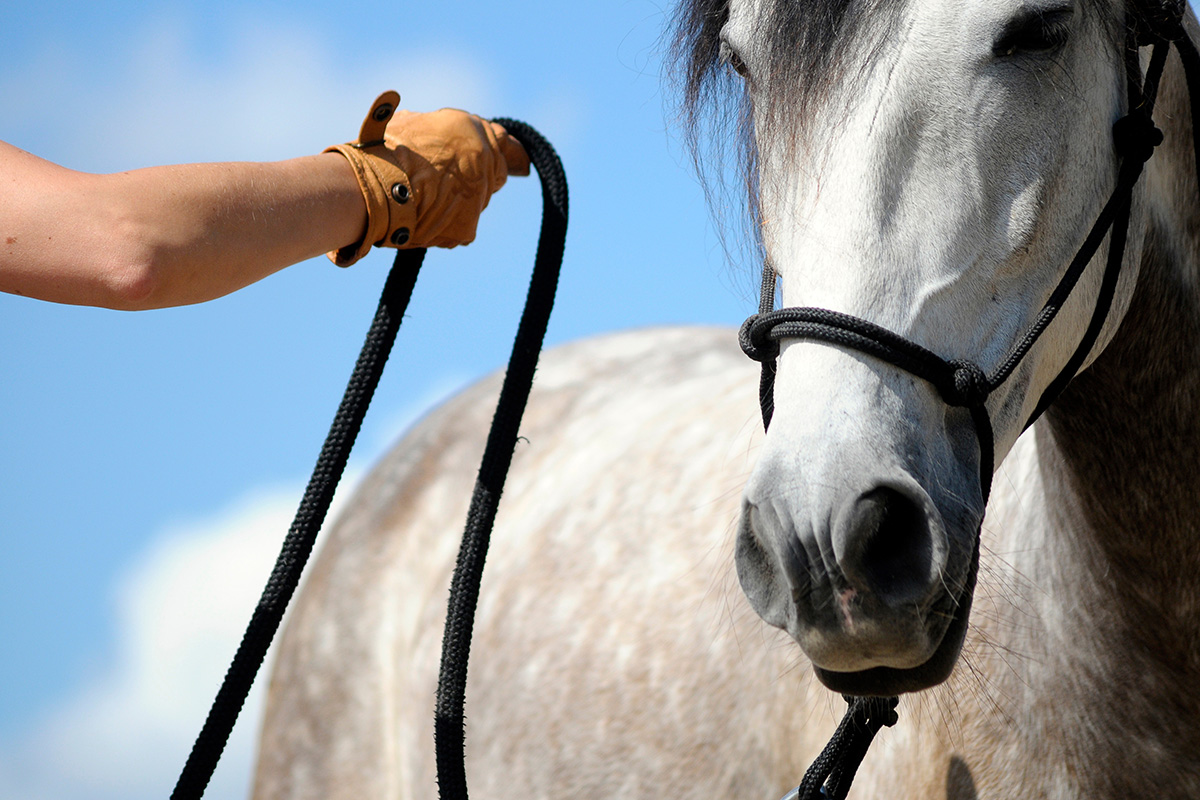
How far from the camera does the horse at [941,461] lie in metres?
1.12

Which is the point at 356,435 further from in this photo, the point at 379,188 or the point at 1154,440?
the point at 1154,440

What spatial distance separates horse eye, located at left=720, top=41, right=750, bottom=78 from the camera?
1472 mm

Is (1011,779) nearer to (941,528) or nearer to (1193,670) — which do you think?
(1193,670)

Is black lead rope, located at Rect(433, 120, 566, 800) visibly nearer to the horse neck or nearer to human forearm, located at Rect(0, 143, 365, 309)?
human forearm, located at Rect(0, 143, 365, 309)

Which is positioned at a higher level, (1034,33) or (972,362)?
(1034,33)

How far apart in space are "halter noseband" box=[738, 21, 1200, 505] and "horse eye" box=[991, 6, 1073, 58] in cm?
14

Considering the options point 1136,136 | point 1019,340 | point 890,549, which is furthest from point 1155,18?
point 890,549

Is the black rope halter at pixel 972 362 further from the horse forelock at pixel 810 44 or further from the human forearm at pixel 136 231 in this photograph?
the human forearm at pixel 136 231

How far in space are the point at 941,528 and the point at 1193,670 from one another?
0.61 metres

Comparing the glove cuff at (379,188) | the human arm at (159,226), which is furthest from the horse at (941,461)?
the human arm at (159,226)

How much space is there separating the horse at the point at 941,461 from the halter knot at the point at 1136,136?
0.06 feet

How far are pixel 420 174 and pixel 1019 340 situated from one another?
796mm

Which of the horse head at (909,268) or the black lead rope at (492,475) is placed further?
the black lead rope at (492,475)

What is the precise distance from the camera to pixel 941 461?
1.16 m
